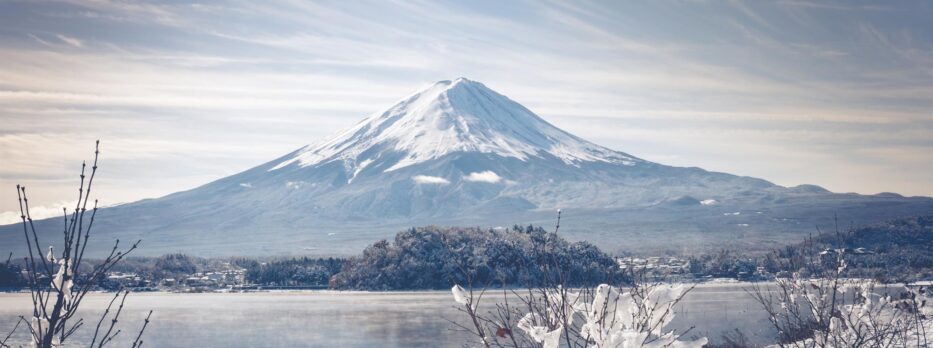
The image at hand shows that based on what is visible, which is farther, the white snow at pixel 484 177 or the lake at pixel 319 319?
the white snow at pixel 484 177

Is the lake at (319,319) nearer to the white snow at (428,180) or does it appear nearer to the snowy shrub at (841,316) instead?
the snowy shrub at (841,316)

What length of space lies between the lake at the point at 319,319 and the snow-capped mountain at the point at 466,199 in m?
57.0

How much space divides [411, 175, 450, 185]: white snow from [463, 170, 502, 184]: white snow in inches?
149

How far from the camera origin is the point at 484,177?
171625 millimetres

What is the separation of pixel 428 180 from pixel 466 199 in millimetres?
10795

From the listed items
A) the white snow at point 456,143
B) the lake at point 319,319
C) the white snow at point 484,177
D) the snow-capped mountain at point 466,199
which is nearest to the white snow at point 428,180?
the snow-capped mountain at point 466,199

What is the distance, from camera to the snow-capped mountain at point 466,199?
406ft

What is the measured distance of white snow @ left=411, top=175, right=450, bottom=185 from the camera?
6634 inches

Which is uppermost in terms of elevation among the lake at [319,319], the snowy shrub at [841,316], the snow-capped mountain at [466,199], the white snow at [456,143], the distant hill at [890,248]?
the white snow at [456,143]

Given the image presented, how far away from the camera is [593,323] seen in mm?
4906

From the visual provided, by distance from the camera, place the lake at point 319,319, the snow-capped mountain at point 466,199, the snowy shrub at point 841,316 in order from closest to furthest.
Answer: the snowy shrub at point 841,316, the lake at point 319,319, the snow-capped mountain at point 466,199

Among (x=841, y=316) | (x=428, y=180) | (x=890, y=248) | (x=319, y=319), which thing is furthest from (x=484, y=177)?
(x=841, y=316)

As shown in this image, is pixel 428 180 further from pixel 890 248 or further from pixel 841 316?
pixel 841 316

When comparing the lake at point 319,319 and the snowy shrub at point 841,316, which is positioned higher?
the snowy shrub at point 841,316
